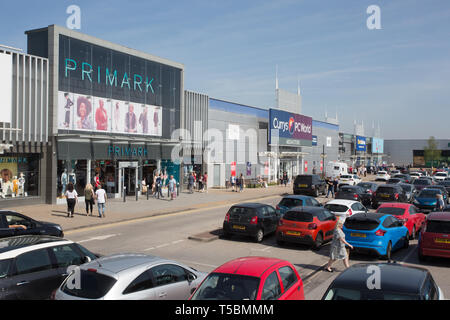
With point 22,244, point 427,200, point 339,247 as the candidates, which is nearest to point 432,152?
point 427,200

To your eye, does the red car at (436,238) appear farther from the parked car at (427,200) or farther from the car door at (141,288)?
the parked car at (427,200)

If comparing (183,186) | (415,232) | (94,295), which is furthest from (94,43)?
(94,295)

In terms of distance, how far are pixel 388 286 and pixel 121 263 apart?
4.28m

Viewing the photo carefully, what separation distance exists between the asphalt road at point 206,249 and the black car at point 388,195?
9423 mm

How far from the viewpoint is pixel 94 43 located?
87.1 feet

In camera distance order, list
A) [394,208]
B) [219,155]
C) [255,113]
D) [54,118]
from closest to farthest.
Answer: [394,208] < [54,118] < [219,155] < [255,113]

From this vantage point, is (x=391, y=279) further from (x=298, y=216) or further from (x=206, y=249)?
(x=206, y=249)

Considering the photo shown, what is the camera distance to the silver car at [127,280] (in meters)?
6.52

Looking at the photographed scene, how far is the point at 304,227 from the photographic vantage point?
47.1 feet

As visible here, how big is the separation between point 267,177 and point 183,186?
1379 centimetres

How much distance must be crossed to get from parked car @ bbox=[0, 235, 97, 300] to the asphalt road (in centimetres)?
417

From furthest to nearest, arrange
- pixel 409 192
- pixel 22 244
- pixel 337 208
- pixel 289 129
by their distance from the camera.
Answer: pixel 289 129, pixel 409 192, pixel 337 208, pixel 22 244

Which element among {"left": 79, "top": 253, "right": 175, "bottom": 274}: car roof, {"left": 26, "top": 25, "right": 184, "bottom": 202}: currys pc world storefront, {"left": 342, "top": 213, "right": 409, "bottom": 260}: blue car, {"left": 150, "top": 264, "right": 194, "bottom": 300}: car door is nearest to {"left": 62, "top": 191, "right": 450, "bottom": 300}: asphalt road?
{"left": 342, "top": 213, "right": 409, "bottom": 260}: blue car
